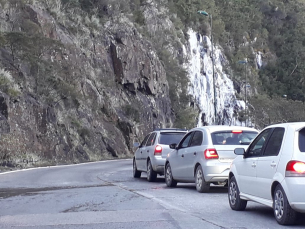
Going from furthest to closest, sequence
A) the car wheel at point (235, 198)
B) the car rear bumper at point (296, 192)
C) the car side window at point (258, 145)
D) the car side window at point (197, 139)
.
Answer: the car side window at point (197, 139), the car wheel at point (235, 198), the car side window at point (258, 145), the car rear bumper at point (296, 192)

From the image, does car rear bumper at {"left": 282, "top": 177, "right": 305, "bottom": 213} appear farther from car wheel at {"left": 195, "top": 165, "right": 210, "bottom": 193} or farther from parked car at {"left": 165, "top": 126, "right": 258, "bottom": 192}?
car wheel at {"left": 195, "top": 165, "right": 210, "bottom": 193}

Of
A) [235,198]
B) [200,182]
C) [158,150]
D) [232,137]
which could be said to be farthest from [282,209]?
[158,150]

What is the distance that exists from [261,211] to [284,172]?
2361mm

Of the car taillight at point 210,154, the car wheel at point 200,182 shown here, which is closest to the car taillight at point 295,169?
the car taillight at point 210,154

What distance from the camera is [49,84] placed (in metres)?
36.8

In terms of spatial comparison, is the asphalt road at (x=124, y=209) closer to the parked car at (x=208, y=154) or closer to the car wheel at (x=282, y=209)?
the car wheel at (x=282, y=209)

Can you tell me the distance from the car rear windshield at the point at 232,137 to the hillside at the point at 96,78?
16429 millimetres

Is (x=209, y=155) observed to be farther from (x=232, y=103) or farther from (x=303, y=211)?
(x=232, y=103)

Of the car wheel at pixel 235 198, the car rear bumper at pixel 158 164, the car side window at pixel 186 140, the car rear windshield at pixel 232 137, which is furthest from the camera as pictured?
the car rear bumper at pixel 158 164

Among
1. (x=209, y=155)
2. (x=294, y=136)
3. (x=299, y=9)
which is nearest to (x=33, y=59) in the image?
(x=209, y=155)

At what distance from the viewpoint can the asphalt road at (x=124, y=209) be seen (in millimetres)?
8914

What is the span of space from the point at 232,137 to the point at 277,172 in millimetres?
5236

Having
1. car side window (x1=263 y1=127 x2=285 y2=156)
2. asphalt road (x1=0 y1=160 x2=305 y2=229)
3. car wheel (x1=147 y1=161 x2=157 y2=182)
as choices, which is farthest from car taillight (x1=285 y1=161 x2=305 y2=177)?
car wheel (x1=147 y1=161 x2=157 y2=182)

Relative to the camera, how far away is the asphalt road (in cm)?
891
